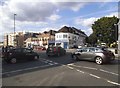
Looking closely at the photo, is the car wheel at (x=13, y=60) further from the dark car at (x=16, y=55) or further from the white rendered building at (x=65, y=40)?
the white rendered building at (x=65, y=40)

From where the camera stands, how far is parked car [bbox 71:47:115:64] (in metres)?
18.5

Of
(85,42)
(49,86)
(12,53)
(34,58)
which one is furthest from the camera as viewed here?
(85,42)

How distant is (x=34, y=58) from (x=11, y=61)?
3133 mm

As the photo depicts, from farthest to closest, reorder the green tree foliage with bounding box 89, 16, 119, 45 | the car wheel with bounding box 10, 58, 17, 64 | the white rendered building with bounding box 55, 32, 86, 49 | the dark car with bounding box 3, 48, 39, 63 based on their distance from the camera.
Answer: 1. the white rendered building with bounding box 55, 32, 86, 49
2. the green tree foliage with bounding box 89, 16, 119, 45
3. the dark car with bounding box 3, 48, 39, 63
4. the car wheel with bounding box 10, 58, 17, 64

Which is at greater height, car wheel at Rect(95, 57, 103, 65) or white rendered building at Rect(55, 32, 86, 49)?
white rendered building at Rect(55, 32, 86, 49)

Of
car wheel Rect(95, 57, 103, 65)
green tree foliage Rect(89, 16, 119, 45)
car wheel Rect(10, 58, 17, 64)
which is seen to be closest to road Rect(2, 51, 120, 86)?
car wheel Rect(95, 57, 103, 65)

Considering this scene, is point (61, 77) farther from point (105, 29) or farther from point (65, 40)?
point (65, 40)

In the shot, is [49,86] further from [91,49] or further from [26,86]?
[91,49]

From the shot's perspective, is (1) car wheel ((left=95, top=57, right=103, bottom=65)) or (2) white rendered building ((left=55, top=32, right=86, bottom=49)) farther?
(2) white rendered building ((left=55, top=32, right=86, bottom=49))

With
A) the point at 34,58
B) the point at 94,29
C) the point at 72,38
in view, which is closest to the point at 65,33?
the point at 72,38

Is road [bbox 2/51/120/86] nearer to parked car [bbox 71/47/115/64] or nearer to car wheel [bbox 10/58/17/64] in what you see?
parked car [bbox 71/47/115/64]

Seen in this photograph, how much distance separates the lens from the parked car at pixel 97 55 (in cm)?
1855

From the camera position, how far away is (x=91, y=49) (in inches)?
778

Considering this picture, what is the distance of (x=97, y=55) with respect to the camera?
62.0 ft
